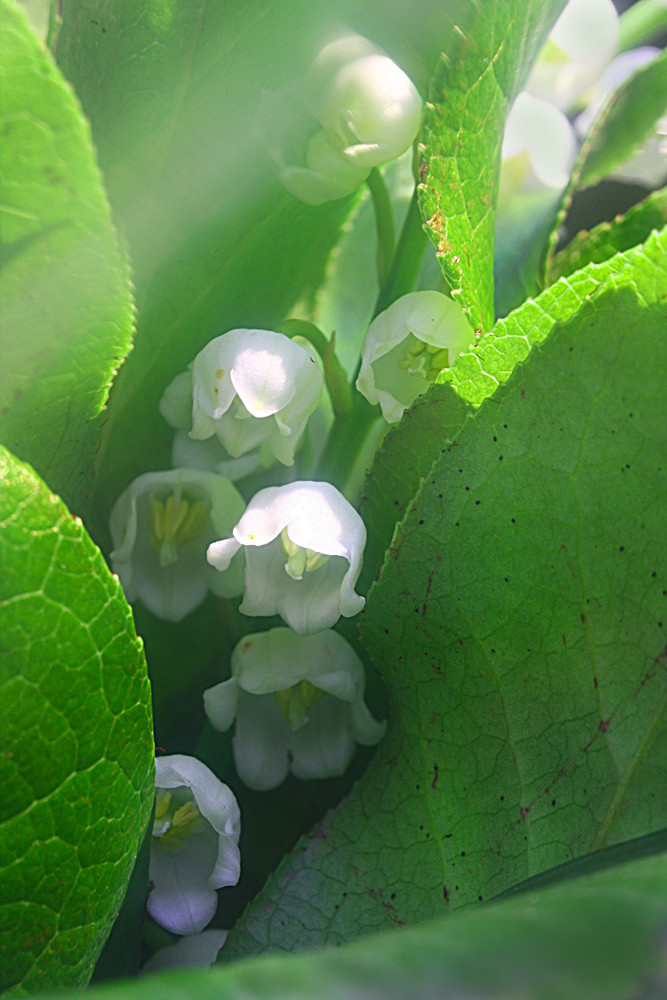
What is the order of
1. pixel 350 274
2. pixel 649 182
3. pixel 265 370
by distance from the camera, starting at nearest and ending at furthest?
1. pixel 265 370
2. pixel 350 274
3. pixel 649 182

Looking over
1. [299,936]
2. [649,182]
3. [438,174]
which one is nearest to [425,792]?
[299,936]

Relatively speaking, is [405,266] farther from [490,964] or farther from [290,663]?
[490,964]

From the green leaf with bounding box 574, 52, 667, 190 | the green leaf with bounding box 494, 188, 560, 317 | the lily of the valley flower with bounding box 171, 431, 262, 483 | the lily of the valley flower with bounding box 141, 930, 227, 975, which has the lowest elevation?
the lily of the valley flower with bounding box 141, 930, 227, 975

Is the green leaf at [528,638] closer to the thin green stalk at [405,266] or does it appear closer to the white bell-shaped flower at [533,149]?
the thin green stalk at [405,266]

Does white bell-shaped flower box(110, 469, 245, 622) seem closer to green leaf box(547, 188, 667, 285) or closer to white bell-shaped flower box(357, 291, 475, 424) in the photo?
white bell-shaped flower box(357, 291, 475, 424)

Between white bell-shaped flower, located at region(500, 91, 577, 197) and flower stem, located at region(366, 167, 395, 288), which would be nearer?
flower stem, located at region(366, 167, 395, 288)

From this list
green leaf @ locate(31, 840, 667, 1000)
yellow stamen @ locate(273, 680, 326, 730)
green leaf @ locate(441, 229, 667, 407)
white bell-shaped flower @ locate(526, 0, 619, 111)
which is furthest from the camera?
white bell-shaped flower @ locate(526, 0, 619, 111)

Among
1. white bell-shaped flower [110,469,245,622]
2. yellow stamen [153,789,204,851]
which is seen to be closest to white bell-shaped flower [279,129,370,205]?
white bell-shaped flower [110,469,245,622]

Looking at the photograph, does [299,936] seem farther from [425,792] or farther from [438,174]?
[438,174]
